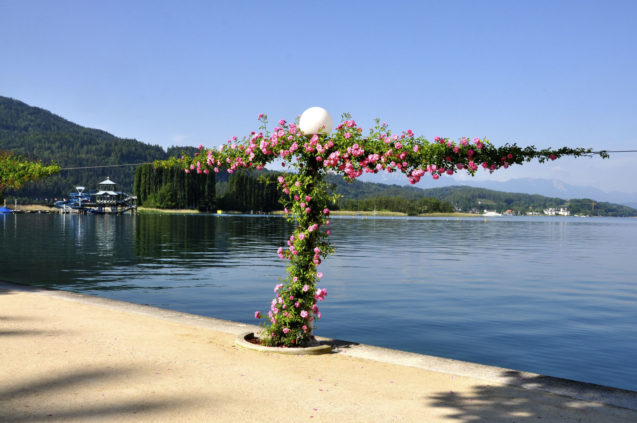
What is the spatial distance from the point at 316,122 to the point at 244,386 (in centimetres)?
388

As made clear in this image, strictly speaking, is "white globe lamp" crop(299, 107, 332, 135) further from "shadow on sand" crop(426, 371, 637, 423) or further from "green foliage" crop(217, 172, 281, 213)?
"green foliage" crop(217, 172, 281, 213)

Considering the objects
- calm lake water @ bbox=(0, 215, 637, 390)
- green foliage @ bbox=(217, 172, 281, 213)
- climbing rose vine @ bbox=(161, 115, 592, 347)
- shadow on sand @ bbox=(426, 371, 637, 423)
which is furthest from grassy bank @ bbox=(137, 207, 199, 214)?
shadow on sand @ bbox=(426, 371, 637, 423)

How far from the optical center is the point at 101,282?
801 inches

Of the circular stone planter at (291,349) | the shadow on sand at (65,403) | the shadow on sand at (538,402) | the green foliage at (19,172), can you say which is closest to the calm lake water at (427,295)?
the green foliage at (19,172)

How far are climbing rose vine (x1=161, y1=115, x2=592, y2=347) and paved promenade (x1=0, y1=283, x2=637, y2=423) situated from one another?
31.4 inches

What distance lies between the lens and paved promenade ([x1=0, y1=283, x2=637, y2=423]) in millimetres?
5422

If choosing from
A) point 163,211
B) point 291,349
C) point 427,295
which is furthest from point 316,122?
point 163,211

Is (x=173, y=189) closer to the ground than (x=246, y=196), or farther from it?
farther from it

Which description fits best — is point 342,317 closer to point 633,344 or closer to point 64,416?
point 633,344

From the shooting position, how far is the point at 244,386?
629 centimetres

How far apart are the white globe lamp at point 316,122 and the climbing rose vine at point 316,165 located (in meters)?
0.10

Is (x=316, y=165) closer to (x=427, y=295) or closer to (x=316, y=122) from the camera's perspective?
(x=316, y=122)

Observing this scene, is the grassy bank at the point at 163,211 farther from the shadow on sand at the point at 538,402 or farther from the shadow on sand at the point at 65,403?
the shadow on sand at the point at 538,402

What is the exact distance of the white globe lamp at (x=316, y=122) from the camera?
830 cm
